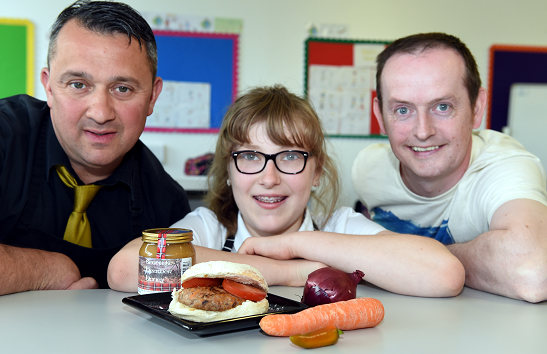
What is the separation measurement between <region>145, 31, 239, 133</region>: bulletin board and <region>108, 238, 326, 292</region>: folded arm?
3026 millimetres

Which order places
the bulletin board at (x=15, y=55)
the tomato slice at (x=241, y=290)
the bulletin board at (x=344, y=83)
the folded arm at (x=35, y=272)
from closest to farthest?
the tomato slice at (x=241, y=290) < the folded arm at (x=35, y=272) < the bulletin board at (x=15, y=55) < the bulletin board at (x=344, y=83)

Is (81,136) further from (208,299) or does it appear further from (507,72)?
(507,72)

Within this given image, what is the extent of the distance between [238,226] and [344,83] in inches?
126

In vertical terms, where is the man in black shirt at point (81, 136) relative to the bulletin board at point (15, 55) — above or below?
below

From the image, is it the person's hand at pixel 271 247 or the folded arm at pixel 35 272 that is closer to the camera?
the folded arm at pixel 35 272

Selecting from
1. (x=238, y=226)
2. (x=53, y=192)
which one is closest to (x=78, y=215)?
(x=53, y=192)

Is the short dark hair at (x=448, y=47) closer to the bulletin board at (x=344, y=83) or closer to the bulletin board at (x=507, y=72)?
the bulletin board at (x=344, y=83)

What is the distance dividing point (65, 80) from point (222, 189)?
26.3 inches

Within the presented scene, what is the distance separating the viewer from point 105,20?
5.29 ft

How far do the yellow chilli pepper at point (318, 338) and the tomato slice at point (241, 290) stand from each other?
144 millimetres

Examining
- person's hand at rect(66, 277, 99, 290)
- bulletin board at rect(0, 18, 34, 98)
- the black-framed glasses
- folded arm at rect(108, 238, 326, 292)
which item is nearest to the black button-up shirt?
person's hand at rect(66, 277, 99, 290)

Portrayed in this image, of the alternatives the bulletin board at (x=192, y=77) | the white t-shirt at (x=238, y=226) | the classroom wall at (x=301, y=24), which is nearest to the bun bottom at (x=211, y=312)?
the white t-shirt at (x=238, y=226)

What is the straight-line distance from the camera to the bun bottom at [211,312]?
0.84 meters

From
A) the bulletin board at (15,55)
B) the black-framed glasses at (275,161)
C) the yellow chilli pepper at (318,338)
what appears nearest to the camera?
the yellow chilli pepper at (318,338)
